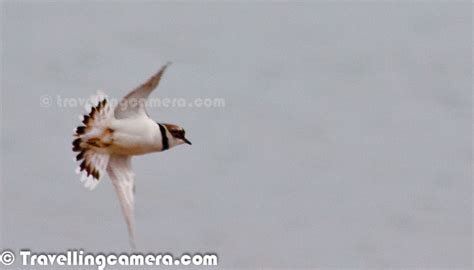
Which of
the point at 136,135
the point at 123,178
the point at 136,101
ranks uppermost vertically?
the point at 136,101

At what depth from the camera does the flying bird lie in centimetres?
1141

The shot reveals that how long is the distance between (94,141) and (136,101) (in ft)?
1.54

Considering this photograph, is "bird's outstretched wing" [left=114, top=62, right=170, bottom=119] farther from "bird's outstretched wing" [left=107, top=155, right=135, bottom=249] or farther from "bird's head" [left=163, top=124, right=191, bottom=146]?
"bird's outstretched wing" [left=107, top=155, right=135, bottom=249]

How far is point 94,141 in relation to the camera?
11539mm

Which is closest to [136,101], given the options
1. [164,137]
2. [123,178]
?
[164,137]

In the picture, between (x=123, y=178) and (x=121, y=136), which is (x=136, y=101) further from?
(x=123, y=178)

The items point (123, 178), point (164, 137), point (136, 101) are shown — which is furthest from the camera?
point (123, 178)

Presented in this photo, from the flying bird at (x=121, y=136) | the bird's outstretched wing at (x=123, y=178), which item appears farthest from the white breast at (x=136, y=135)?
the bird's outstretched wing at (x=123, y=178)

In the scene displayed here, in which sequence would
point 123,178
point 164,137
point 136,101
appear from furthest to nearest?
1. point 123,178
2. point 164,137
3. point 136,101

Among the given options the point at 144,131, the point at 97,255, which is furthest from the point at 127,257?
the point at 144,131

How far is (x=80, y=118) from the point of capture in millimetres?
11492

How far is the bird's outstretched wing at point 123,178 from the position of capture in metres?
11.7

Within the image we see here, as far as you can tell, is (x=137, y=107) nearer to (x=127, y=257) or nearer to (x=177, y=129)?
(x=177, y=129)

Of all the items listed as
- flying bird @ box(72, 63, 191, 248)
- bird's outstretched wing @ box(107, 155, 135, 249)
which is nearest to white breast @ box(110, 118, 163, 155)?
flying bird @ box(72, 63, 191, 248)
